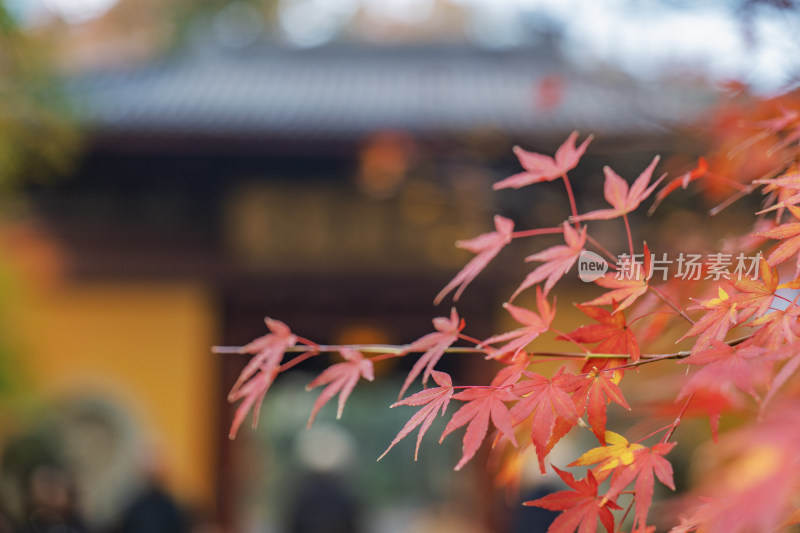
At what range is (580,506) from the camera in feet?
1.88

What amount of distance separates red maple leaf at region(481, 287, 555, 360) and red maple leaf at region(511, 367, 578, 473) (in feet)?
0.10

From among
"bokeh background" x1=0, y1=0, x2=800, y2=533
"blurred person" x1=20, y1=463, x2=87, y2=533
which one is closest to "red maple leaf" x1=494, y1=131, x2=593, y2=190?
"bokeh background" x1=0, y1=0, x2=800, y2=533

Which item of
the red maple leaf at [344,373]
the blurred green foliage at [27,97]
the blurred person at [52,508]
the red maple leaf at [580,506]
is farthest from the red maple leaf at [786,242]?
the blurred person at [52,508]

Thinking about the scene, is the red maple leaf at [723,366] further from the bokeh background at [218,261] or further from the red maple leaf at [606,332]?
the bokeh background at [218,261]

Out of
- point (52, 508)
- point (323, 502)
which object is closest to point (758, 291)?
point (323, 502)

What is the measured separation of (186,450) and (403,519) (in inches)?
165

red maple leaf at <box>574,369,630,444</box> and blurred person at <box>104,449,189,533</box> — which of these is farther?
blurred person at <box>104,449,189,533</box>

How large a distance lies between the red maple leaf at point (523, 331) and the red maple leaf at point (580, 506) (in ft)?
0.36

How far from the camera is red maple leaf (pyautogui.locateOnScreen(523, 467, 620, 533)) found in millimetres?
565

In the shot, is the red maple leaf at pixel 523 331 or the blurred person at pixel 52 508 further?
the blurred person at pixel 52 508

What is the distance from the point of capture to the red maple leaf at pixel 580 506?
565mm

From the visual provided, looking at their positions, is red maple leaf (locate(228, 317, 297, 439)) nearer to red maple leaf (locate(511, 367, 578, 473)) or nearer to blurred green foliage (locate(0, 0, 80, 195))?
red maple leaf (locate(511, 367, 578, 473))

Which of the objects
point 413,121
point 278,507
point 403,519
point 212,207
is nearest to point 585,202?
point 413,121

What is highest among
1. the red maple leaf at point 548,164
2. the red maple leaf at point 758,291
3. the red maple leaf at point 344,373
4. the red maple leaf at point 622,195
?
the red maple leaf at point 548,164
